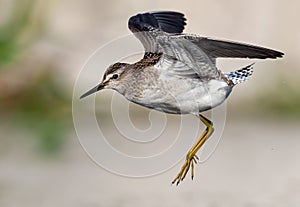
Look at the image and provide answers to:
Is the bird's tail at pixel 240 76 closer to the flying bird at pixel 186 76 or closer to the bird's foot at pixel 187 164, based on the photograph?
the flying bird at pixel 186 76

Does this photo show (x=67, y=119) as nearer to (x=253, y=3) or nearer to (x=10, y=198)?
(x=10, y=198)

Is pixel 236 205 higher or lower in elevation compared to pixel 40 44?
lower

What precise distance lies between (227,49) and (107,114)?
6.55ft

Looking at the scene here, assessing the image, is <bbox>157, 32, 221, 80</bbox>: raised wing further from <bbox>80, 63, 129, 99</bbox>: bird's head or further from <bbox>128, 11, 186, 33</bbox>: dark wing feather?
<bbox>128, 11, 186, 33</bbox>: dark wing feather

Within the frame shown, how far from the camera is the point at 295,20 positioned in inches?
153

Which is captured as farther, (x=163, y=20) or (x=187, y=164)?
(x=163, y=20)

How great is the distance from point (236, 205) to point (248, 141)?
755mm

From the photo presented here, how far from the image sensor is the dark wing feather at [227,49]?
55.4 inches

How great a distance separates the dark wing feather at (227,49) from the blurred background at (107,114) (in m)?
1.34

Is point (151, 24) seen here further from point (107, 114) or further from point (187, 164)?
point (107, 114)

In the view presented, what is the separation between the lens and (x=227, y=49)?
1424 mm

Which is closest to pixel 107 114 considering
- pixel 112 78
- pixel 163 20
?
pixel 163 20

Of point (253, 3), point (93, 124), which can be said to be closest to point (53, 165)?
point (93, 124)

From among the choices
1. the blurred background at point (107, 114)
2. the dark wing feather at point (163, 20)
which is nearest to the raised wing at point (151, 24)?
the dark wing feather at point (163, 20)
